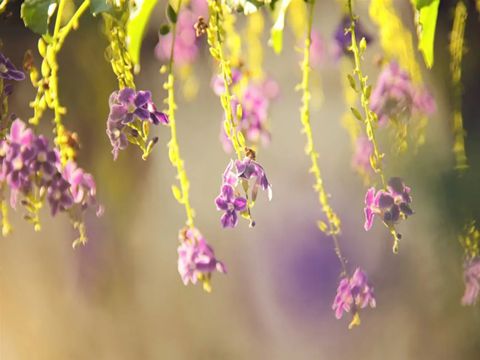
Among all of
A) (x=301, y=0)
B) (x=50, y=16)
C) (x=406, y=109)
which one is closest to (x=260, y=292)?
(x=406, y=109)

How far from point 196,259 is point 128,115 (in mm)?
308

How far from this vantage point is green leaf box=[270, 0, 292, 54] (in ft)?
4.12

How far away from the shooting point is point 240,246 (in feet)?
4.50

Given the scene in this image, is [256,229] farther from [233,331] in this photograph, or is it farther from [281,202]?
[233,331]

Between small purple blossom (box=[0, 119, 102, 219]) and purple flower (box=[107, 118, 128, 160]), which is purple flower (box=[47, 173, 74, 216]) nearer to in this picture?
small purple blossom (box=[0, 119, 102, 219])

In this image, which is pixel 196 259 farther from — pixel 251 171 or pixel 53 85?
pixel 53 85

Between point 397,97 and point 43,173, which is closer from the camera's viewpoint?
point 397,97

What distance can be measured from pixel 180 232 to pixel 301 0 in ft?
1.63

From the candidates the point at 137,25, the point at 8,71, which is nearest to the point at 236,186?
the point at 137,25

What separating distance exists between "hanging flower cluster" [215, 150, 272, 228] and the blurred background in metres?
0.03

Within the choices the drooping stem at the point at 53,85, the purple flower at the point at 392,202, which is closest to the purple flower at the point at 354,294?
the purple flower at the point at 392,202

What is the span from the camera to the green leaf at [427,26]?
1173 mm

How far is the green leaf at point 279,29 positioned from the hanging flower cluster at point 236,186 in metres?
0.20

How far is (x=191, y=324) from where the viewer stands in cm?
142
